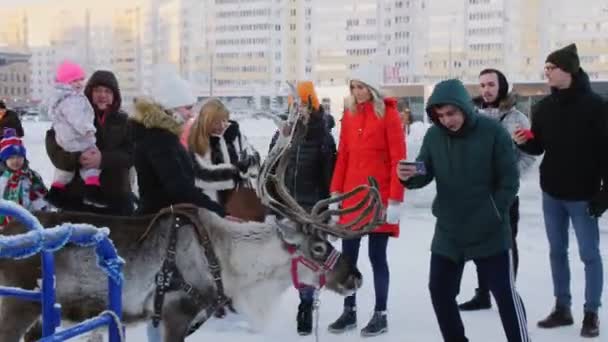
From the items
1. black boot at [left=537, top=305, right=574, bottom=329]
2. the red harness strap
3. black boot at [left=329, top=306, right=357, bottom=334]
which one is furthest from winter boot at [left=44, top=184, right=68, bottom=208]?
black boot at [left=537, top=305, right=574, bottom=329]

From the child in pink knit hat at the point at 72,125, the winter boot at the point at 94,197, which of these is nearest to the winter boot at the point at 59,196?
the child in pink knit hat at the point at 72,125

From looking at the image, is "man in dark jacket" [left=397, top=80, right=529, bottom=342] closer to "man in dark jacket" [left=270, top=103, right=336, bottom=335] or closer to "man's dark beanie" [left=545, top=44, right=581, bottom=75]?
"man's dark beanie" [left=545, top=44, right=581, bottom=75]

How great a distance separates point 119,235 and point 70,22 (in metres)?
149

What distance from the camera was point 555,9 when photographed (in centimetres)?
10250

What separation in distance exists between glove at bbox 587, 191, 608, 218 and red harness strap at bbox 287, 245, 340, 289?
2.09 meters

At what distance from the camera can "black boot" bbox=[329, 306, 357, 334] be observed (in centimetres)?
583

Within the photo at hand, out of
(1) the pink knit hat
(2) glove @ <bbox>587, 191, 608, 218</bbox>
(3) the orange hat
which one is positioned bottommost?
(2) glove @ <bbox>587, 191, 608, 218</bbox>

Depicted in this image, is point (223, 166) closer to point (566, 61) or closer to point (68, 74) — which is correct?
point (68, 74)

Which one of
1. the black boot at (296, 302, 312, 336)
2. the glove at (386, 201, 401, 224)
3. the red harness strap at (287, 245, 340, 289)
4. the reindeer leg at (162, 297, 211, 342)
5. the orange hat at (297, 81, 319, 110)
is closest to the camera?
the reindeer leg at (162, 297, 211, 342)

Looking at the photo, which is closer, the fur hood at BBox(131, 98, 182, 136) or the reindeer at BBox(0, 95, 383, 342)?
the reindeer at BBox(0, 95, 383, 342)

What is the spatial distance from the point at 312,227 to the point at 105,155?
1762 millimetres

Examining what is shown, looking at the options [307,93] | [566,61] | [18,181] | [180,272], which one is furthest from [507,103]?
[18,181]

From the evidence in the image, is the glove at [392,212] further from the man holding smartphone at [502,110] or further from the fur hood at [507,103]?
the fur hood at [507,103]

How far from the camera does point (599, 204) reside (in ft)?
17.5
